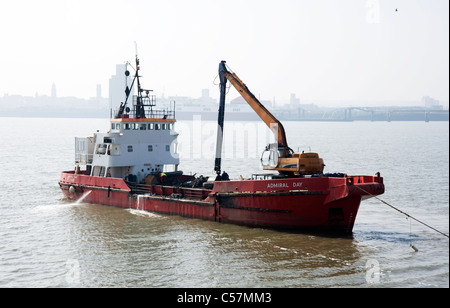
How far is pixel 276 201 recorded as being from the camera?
21.4m

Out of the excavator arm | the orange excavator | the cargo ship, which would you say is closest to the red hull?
the cargo ship

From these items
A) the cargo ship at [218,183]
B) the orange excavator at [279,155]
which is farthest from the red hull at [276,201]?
the orange excavator at [279,155]

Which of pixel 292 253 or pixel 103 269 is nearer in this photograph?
pixel 103 269

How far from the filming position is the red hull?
2019cm

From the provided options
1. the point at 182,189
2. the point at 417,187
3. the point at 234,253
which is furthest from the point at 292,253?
the point at 417,187

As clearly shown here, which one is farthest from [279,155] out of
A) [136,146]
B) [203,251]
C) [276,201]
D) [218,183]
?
[136,146]

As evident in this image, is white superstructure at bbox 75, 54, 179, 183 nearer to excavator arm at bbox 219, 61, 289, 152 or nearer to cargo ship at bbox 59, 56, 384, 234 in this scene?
cargo ship at bbox 59, 56, 384, 234

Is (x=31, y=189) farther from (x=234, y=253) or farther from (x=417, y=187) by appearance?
(x=417, y=187)

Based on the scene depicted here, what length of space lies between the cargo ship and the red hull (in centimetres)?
4

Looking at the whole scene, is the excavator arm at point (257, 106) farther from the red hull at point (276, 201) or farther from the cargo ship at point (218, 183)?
the red hull at point (276, 201)

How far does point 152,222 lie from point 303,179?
7671 mm

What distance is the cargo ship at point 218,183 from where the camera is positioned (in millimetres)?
20594

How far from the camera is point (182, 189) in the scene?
25.2m

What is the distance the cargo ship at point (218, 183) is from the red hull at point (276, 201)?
0.04 meters
